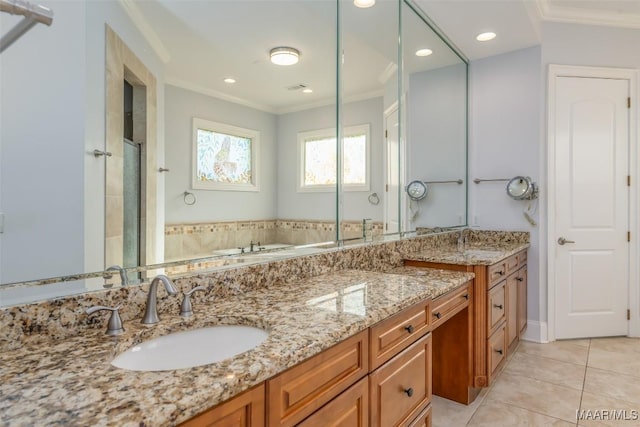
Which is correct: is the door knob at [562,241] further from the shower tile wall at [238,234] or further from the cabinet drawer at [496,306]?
the shower tile wall at [238,234]

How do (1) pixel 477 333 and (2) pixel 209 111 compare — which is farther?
(1) pixel 477 333

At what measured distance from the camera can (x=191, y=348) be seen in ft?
3.49

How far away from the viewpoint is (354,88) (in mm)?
2188

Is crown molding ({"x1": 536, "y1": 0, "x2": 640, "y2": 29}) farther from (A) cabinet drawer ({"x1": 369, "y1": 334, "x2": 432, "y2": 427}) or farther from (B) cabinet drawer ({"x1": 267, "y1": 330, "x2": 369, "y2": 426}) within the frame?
(B) cabinet drawer ({"x1": 267, "y1": 330, "x2": 369, "y2": 426})

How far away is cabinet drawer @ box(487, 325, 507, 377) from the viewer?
2.29 metres

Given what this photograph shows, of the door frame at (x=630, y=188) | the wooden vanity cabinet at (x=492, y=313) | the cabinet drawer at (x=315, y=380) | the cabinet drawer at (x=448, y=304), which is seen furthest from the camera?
the door frame at (x=630, y=188)

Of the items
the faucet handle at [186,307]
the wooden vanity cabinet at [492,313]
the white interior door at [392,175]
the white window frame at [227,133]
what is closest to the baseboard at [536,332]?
the wooden vanity cabinet at [492,313]

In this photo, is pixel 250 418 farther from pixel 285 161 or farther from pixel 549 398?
pixel 549 398

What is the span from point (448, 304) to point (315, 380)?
3.63ft

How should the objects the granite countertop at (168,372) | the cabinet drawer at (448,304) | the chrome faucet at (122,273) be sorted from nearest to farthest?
1. the granite countertop at (168,372)
2. the chrome faucet at (122,273)
3. the cabinet drawer at (448,304)

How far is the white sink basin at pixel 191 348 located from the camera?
0.95 metres

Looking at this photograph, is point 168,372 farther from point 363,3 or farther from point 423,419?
point 363,3

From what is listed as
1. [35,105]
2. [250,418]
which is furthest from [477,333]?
[35,105]

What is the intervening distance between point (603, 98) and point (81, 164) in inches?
152
